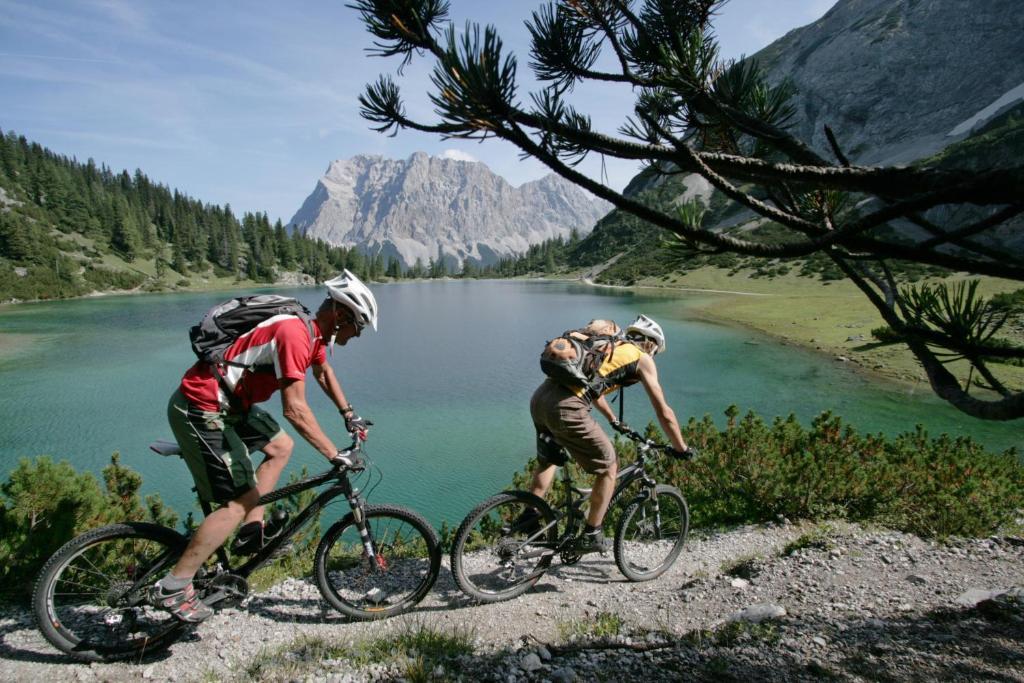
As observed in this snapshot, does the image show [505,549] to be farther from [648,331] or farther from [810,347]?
[810,347]

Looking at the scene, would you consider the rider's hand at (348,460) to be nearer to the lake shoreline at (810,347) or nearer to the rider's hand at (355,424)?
the rider's hand at (355,424)

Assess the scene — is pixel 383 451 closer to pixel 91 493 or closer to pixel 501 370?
pixel 91 493

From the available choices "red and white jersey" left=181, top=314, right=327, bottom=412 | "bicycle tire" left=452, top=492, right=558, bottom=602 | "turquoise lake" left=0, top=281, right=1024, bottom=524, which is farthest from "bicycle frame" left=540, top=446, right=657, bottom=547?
"turquoise lake" left=0, top=281, right=1024, bottom=524

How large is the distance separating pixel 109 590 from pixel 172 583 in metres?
0.48

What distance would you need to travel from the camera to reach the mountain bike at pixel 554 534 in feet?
16.4

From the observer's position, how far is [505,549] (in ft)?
16.4

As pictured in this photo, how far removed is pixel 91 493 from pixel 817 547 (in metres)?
7.69

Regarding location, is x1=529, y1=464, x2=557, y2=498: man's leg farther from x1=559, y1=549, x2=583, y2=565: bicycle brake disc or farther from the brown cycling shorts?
x1=559, y1=549, x2=583, y2=565: bicycle brake disc

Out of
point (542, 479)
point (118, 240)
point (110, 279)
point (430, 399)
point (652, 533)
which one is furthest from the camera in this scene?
point (118, 240)

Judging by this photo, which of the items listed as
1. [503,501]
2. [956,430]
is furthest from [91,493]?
[956,430]

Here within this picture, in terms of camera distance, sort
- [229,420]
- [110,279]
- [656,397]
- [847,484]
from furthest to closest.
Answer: [110,279] → [847,484] → [656,397] → [229,420]

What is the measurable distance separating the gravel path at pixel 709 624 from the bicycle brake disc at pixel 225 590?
0.30 m

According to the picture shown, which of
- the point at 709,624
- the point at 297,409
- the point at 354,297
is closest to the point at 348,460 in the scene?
the point at 297,409

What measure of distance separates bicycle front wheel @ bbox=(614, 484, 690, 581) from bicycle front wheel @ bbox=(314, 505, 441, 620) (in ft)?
6.54
